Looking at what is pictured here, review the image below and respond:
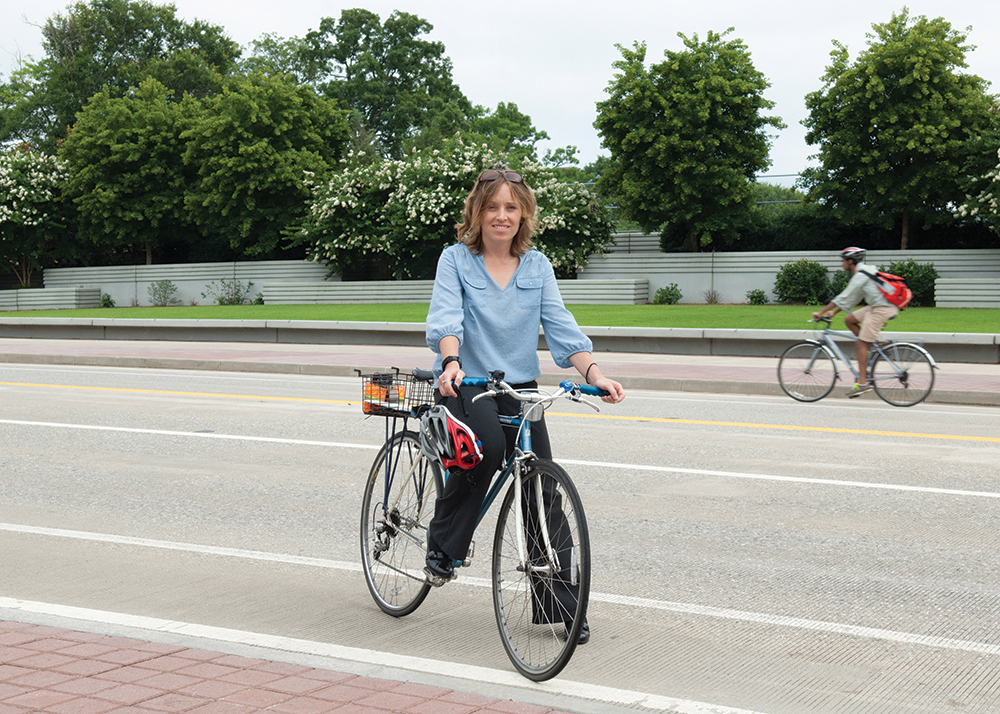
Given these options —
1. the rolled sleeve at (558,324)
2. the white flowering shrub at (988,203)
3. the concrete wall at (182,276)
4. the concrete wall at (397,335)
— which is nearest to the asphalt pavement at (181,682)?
the rolled sleeve at (558,324)

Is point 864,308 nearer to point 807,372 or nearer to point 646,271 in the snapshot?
point 807,372

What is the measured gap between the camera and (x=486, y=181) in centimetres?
423

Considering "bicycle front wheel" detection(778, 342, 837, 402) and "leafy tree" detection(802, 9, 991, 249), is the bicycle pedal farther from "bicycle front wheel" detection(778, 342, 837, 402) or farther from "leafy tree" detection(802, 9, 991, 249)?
"leafy tree" detection(802, 9, 991, 249)

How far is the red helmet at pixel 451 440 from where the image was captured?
3.94 meters

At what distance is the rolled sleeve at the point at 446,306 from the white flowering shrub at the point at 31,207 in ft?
142

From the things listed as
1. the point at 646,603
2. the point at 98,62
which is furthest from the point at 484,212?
the point at 98,62

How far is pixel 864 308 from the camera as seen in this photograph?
42.4ft

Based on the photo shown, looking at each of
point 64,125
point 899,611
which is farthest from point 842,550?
point 64,125

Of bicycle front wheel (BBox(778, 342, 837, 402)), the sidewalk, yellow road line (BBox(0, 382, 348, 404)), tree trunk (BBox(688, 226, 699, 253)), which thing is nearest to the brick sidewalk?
yellow road line (BBox(0, 382, 348, 404))

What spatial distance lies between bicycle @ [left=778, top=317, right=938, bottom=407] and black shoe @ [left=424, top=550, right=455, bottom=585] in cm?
936

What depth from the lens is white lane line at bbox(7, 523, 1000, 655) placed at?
14.3 feet

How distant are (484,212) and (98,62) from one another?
66463mm

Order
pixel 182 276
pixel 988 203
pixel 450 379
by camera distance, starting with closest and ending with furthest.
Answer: pixel 450 379, pixel 988 203, pixel 182 276

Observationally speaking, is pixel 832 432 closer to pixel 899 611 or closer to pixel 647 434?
pixel 647 434
